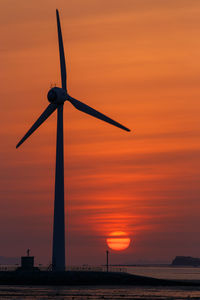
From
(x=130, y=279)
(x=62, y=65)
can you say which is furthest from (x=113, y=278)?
(x=62, y=65)

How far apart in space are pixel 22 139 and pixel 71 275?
2889 cm

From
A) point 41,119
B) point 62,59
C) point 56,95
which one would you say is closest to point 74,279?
point 41,119

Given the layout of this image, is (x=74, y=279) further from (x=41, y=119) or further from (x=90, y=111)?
(x=90, y=111)

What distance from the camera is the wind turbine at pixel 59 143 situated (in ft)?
498

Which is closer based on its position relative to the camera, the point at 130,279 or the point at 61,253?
the point at 61,253

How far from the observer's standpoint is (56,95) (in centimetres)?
15562

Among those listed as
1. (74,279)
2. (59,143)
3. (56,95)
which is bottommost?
(74,279)

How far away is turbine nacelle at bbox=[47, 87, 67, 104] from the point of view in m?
156

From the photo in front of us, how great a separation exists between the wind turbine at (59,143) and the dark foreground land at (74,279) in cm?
211

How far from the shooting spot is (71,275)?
516 feet

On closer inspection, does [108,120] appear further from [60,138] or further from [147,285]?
[147,285]

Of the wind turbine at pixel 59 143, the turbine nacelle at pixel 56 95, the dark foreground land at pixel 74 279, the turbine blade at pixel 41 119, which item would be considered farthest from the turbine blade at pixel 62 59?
the dark foreground land at pixel 74 279

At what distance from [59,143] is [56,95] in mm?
9561

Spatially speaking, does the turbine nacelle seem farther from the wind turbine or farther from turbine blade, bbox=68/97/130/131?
turbine blade, bbox=68/97/130/131
